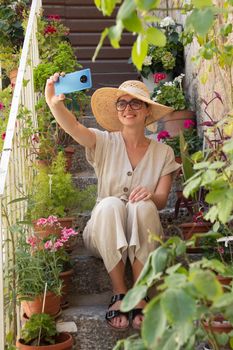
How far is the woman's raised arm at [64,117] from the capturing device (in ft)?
9.37

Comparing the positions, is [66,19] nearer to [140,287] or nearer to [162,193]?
[162,193]

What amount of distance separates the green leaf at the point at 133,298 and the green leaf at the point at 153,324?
4.4 inches

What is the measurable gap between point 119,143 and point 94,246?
56cm

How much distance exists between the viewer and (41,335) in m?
2.67

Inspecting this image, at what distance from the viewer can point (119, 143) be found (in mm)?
3309

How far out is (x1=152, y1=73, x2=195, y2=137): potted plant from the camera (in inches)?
183

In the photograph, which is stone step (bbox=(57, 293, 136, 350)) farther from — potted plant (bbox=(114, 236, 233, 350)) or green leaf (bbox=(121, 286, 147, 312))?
green leaf (bbox=(121, 286, 147, 312))

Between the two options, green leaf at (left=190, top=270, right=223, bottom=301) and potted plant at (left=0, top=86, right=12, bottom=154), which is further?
potted plant at (left=0, top=86, right=12, bottom=154)

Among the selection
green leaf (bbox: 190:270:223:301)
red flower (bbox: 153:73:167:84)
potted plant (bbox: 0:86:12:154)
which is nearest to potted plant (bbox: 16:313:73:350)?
green leaf (bbox: 190:270:223:301)

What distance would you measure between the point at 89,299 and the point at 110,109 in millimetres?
971

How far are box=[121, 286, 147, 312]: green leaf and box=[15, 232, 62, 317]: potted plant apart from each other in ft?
4.92

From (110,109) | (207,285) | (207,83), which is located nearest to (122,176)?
(110,109)

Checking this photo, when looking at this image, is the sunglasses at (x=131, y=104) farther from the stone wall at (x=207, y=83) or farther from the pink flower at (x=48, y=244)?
the pink flower at (x=48, y=244)

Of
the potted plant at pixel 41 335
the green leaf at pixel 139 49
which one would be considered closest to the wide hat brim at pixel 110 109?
the potted plant at pixel 41 335
